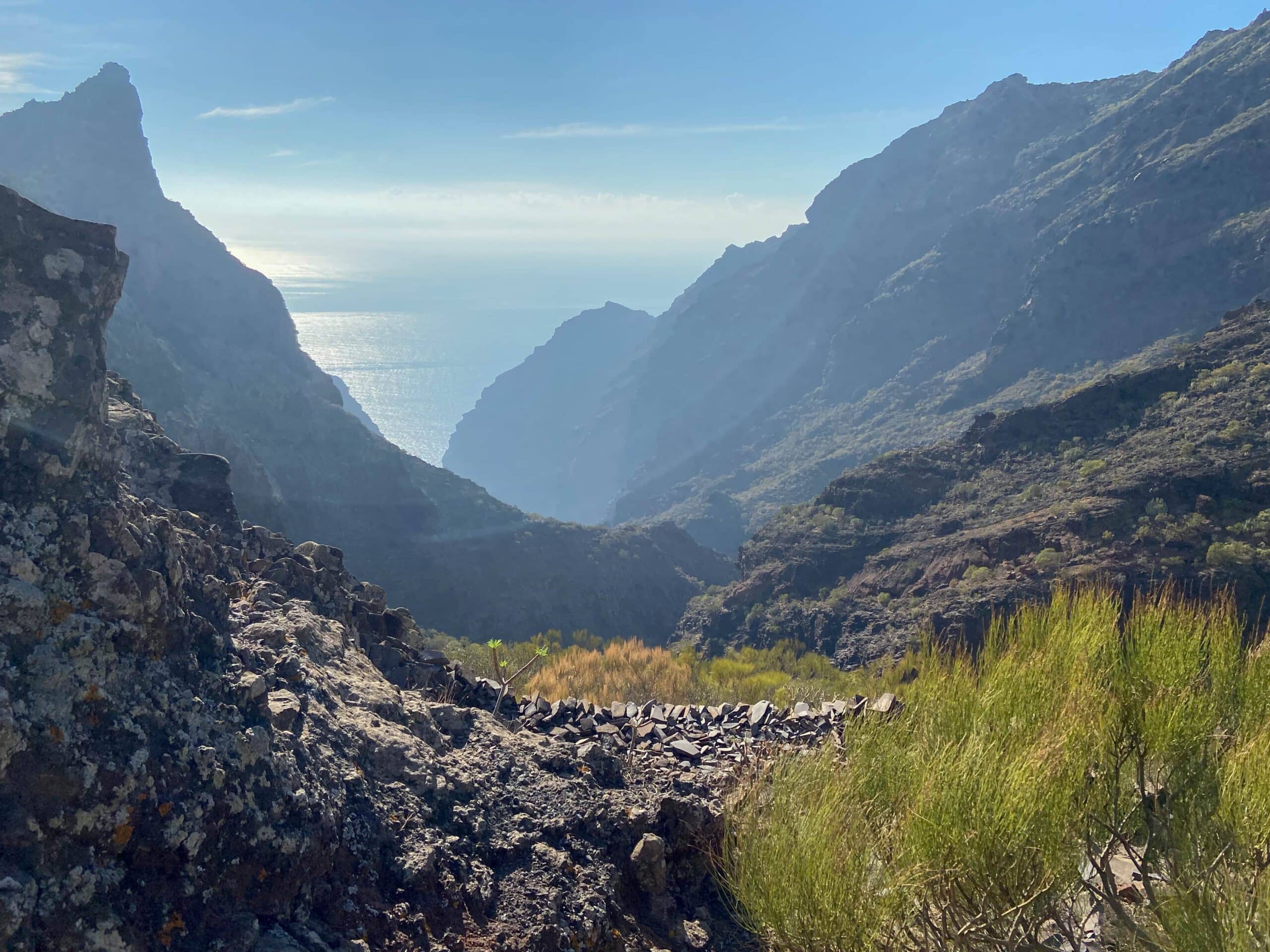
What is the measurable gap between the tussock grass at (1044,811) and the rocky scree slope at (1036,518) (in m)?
15.4

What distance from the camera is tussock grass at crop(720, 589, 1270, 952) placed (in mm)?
3836

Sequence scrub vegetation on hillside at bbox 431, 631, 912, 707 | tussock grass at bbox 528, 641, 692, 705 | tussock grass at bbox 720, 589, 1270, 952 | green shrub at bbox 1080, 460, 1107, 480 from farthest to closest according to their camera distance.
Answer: green shrub at bbox 1080, 460, 1107, 480 → scrub vegetation on hillside at bbox 431, 631, 912, 707 → tussock grass at bbox 528, 641, 692, 705 → tussock grass at bbox 720, 589, 1270, 952

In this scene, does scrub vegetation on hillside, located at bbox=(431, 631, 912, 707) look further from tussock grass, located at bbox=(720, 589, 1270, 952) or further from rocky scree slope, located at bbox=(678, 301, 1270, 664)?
rocky scree slope, located at bbox=(678, 301, 1270, 664)

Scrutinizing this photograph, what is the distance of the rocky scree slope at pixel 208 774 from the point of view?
331 cm

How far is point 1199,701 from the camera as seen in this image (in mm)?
4672

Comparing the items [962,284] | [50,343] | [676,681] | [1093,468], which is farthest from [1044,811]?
[962,284]

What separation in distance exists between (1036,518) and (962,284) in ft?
287

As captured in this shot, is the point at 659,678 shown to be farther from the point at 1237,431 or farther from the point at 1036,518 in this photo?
the point at 1237,431

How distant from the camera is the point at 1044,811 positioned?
3.96 meters

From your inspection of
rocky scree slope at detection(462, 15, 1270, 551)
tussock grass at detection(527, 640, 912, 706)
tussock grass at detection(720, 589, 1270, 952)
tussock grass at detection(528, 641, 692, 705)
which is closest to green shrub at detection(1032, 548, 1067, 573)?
tussock grass at detection(527, 640, 912, 706)

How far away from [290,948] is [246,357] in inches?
2451

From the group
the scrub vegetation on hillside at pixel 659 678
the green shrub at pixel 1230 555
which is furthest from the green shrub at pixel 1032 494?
the scrub vegetation on hillside at pixel 659 678

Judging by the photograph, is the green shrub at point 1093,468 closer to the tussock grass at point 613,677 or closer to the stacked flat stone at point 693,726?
the tussock grass at point 613,677

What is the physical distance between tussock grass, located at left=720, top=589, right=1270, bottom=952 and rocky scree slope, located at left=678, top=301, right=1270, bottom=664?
15.4m
